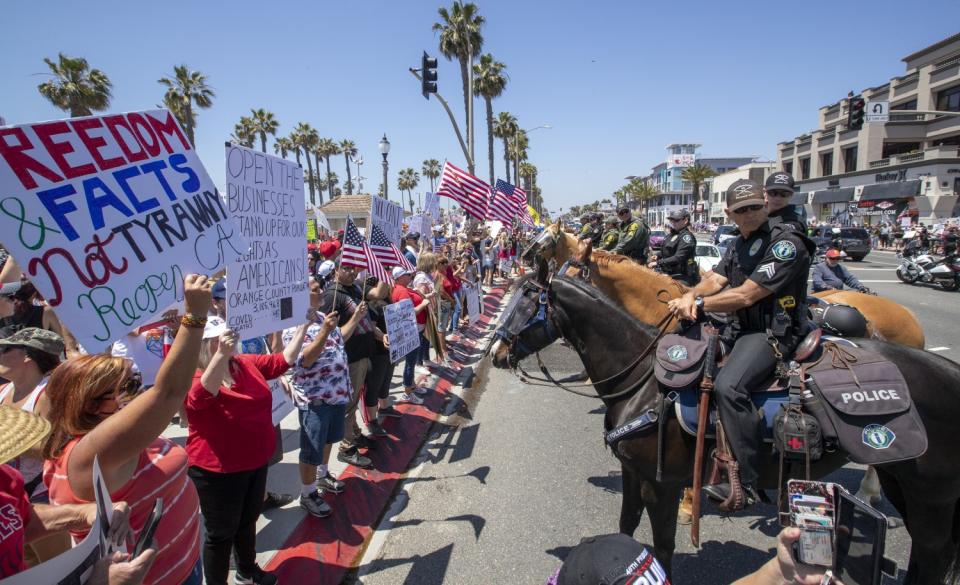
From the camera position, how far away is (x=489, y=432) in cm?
638

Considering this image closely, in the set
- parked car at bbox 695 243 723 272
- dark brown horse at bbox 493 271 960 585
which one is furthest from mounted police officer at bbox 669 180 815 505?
parked car at bbox 695 243 723 272

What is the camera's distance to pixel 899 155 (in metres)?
42.2

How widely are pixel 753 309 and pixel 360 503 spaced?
12.6 feet

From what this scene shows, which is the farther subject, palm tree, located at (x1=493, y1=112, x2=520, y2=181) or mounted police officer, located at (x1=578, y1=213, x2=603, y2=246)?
palm tree, located at (x1=493, y1=112, x2=520, y2=181)

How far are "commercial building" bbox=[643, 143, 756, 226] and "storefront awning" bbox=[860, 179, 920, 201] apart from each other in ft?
176

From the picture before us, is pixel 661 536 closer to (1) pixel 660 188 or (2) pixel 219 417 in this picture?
(2) pixel 219 417

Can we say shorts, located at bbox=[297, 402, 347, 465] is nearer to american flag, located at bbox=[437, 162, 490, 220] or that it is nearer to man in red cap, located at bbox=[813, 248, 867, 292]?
american flag, located at bbox=[437, 162, 490, 220]

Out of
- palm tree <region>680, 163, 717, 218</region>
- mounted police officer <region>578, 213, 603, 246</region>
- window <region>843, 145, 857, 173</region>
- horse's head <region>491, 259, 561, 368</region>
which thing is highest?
palm tree <region>680, 163, 717, 218</region>

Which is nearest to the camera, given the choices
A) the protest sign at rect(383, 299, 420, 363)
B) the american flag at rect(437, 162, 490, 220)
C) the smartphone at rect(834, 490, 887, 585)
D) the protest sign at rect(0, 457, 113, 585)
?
the protest sign at rect(0, 457, 113, 585)

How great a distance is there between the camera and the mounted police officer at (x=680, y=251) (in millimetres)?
8703

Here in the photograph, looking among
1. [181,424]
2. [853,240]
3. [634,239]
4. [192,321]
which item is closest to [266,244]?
[192,321]

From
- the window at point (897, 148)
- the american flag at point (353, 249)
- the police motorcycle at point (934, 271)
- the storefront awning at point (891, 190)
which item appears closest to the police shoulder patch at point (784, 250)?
the american flag at point (353, 249)

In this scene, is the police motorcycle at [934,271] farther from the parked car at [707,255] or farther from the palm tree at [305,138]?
the palm tree at [305,138]

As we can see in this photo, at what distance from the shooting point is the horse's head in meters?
3.98
